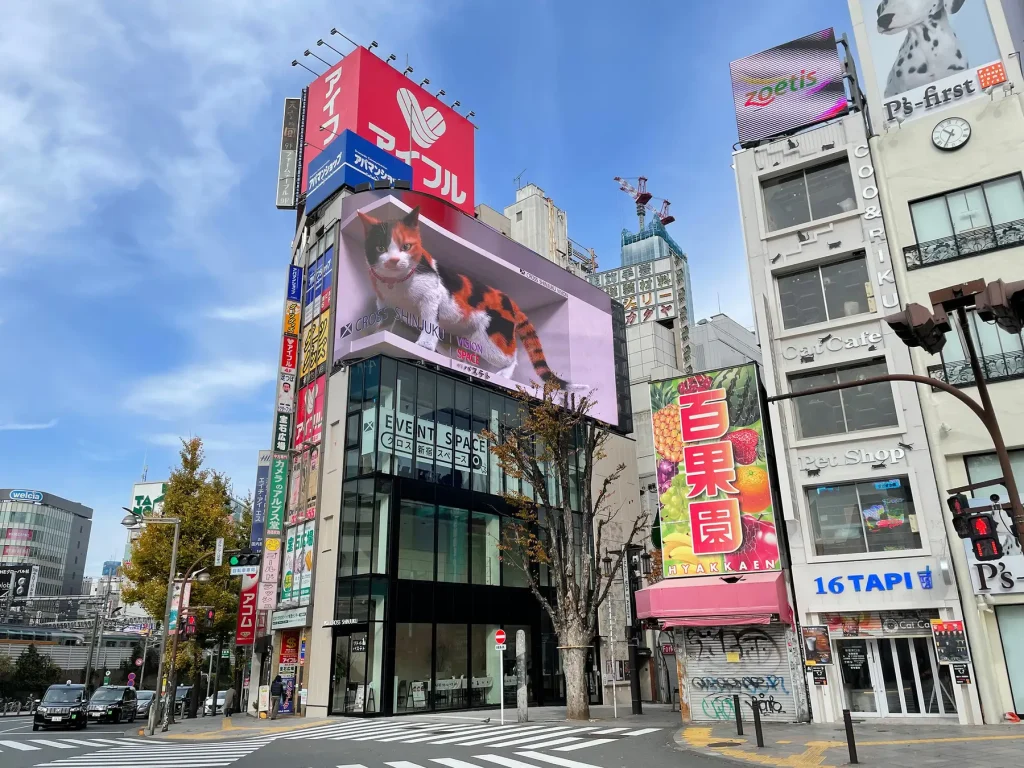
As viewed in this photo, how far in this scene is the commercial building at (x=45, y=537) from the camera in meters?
106

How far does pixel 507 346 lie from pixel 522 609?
14.4m

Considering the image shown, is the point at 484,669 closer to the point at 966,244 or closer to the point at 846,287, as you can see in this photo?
the point at 846,287

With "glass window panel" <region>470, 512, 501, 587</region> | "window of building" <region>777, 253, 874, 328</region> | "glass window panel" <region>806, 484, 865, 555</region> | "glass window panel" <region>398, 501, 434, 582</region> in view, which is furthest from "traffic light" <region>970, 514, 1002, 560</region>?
"glass window panel" <region>470, 512, 501, 587</region>

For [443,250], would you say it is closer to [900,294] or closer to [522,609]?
[522,609]

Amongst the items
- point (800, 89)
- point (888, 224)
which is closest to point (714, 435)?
point (888, 224)

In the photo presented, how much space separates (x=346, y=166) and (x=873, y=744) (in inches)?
1352

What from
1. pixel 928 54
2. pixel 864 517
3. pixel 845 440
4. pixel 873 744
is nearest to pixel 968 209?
pixel 928 54

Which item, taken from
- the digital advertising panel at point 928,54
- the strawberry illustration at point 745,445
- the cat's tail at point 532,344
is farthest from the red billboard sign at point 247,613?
the digital advertising panel at point 928,54

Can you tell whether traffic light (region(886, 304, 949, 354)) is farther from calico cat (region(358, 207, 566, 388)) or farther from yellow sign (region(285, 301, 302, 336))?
yellow sign (region(285, 301, 302, 336))

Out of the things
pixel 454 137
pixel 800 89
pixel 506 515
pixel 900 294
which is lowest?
pixel 506 515

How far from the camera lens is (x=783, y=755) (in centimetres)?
1375

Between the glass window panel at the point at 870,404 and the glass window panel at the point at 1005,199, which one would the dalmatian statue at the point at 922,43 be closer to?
the glass window panel at the point at 1005,199

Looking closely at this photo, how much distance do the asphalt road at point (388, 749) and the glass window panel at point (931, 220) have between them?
16.3m

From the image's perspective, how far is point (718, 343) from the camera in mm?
60969
